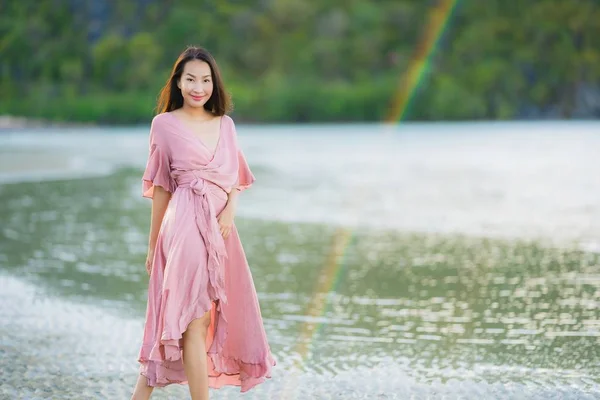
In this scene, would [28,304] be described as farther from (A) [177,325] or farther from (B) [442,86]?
(B) [442,86]

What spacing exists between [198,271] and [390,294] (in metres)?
4.21

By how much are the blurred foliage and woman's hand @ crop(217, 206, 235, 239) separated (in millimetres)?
93773

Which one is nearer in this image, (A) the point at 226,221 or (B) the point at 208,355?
(A) the point at 226,221

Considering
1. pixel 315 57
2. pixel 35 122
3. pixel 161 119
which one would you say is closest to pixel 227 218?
pixel 161 119

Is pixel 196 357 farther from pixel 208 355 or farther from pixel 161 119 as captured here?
pixel 161 119

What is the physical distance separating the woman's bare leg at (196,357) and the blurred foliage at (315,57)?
93.9 metres

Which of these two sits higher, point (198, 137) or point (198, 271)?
point (198, 137)

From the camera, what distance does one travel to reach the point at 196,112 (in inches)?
174

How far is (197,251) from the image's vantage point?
4199 millimetres

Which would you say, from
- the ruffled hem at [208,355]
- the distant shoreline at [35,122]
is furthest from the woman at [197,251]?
the distant shoreline at [35,122]

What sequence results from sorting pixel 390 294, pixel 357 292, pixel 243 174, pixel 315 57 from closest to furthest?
pixel 243 174, pixel 390 294, pixel 357 292, pixel 315 57

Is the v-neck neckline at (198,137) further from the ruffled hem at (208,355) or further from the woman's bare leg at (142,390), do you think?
the woman's bare leg at (142,390)

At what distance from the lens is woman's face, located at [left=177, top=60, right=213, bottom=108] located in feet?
14.3

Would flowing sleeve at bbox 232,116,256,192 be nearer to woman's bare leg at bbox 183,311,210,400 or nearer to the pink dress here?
the pink dress
